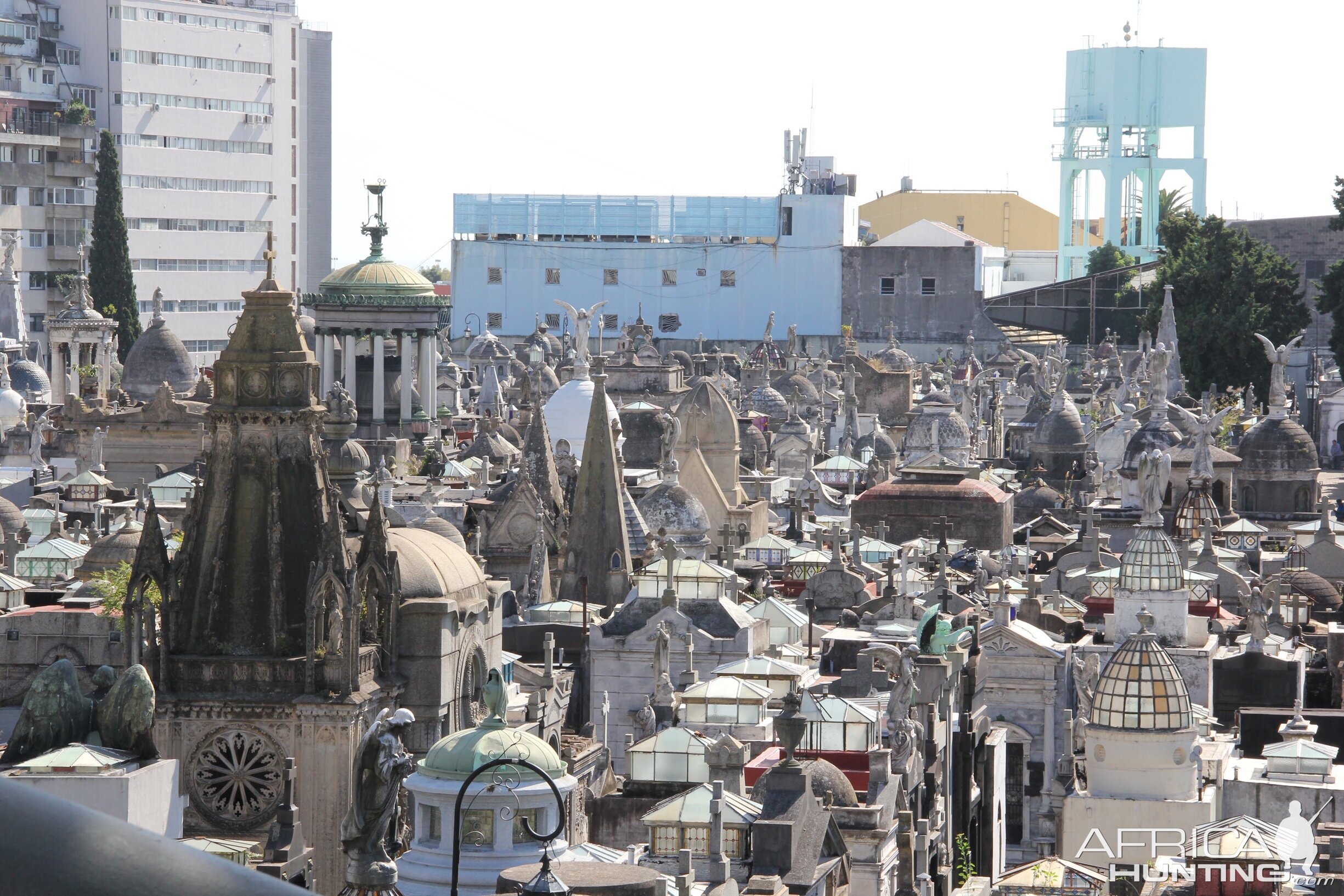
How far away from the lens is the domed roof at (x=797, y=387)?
120325 millimetres

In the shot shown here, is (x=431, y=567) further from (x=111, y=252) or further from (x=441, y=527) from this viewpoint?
(x=111, y=252)

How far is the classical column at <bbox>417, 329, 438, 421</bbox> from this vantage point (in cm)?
9869

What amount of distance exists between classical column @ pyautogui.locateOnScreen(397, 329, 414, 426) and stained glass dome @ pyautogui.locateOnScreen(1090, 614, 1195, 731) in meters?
63.6

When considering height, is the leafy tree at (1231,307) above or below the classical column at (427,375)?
above

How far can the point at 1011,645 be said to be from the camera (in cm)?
4684

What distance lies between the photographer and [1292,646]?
53.8 metres

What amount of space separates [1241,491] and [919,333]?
7939 cm

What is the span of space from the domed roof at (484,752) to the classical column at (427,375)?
3004 inches

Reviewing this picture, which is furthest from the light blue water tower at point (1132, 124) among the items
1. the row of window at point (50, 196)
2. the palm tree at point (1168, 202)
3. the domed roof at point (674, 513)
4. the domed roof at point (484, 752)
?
the domed roof at point (484, 752)

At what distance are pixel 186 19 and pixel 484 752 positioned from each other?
434ft

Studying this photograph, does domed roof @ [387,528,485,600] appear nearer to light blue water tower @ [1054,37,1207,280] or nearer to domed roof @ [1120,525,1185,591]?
domed roof @ [1120,525,1185,591]

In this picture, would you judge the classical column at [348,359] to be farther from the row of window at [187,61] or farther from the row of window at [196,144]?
the row of window at [187,61]

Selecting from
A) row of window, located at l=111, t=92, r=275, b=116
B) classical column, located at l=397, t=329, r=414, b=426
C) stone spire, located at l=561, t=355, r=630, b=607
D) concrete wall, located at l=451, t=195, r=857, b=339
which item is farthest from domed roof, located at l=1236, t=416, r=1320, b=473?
row of window, located at l=111, t=92, r=275, b=116

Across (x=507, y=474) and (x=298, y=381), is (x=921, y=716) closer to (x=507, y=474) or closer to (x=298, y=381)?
(x=298, y=381)
